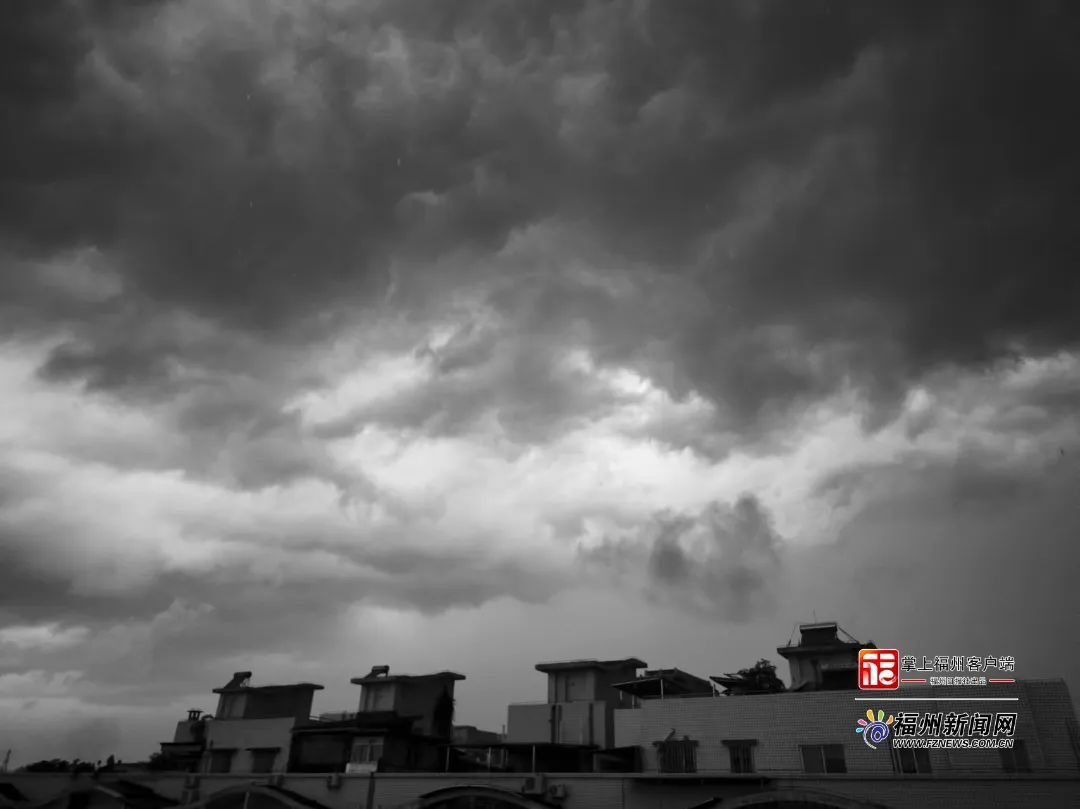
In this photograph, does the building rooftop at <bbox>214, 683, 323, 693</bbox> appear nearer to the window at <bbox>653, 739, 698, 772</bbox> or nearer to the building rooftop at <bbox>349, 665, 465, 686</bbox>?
the building rooftop at <bbox>349, 665, 465, 686</bbox>

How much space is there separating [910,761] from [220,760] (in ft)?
181

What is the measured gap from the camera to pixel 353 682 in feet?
225

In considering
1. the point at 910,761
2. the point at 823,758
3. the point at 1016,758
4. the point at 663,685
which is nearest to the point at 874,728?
the point at 910,761

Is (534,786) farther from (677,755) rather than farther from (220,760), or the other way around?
(220,760)

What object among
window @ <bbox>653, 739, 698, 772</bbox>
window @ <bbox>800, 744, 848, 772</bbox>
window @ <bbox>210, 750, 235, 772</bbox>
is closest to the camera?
window @ <bbox>800, 744, 848, 772</bbox>

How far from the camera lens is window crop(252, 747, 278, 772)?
62037 mm

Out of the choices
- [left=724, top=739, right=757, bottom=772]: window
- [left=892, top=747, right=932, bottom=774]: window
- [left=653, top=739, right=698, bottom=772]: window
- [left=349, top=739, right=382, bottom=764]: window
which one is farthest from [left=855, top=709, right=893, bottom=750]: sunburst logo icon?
[left=349, top=739, right=382, bottom=764]: window

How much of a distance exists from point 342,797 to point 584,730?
2130 centimetres

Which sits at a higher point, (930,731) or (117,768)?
(930,731)

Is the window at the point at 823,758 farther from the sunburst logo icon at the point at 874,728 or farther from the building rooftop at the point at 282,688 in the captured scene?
the building rooftop at the point at 282,688

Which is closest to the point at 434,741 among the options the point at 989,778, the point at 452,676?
the point at 452,676

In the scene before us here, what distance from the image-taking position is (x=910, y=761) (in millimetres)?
38375

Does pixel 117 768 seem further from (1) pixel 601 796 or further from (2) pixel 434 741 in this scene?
(1) pixel 601 796

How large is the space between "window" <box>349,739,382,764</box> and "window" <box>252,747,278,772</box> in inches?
560
